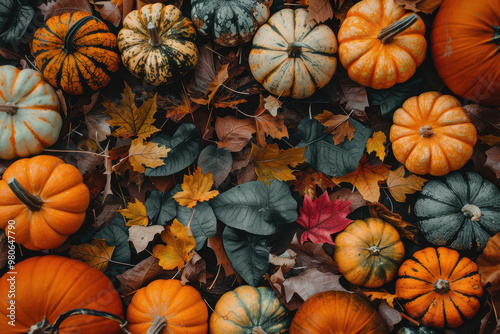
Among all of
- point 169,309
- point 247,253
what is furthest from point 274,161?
point 169,309

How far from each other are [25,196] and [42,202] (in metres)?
0.10

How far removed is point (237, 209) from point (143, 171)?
0.51 m

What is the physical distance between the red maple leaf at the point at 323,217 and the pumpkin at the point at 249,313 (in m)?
0.35

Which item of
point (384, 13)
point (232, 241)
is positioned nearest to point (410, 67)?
point (384, 13)

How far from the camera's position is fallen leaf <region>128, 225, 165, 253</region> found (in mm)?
1795

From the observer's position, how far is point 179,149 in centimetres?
185

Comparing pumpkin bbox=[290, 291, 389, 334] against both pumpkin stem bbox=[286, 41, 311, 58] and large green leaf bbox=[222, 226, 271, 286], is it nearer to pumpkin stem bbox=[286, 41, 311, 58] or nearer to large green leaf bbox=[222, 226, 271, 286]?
large green leaf bbox=[222, 226, 271, 286]

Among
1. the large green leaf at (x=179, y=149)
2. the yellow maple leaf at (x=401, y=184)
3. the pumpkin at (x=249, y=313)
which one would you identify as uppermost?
the large green leaf at (x=179, y=149)

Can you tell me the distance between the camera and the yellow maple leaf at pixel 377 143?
189 centimetres

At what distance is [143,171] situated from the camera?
1.80 metres

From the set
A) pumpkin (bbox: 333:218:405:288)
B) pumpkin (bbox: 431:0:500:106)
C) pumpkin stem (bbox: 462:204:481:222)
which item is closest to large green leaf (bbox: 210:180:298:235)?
pumpkin (bbox: 333:218:405:288)

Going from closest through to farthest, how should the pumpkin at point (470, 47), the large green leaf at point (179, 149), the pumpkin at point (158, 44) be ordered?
the pumpkin at point (470, 47)
the pumpkin at point (158, 44)
the large green leaf at point (179, 149)

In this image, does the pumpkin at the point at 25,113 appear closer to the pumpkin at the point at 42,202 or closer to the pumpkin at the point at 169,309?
the pumpkin at the point at 42,202

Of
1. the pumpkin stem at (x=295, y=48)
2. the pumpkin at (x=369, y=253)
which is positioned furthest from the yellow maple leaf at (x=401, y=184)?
the pumpkin stem at (x=295, y=48)
